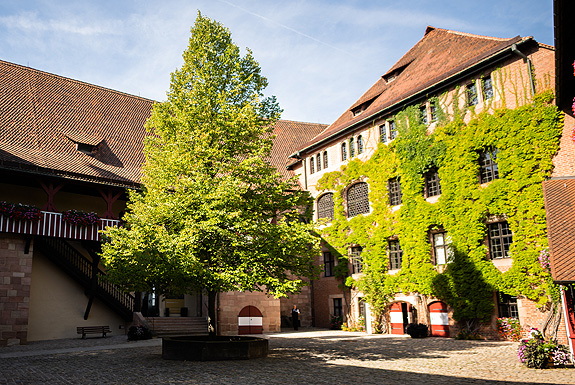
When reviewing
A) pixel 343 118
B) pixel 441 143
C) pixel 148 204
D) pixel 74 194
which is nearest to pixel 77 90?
pixel 74 194

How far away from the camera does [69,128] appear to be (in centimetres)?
2556

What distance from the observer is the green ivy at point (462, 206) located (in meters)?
18.0

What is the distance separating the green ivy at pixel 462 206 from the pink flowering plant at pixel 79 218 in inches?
499

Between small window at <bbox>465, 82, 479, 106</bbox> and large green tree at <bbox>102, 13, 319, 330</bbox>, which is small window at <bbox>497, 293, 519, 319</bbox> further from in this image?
large green tree at <bbox>102, 13, 319, 330</bbox>

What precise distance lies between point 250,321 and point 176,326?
371 centimetres

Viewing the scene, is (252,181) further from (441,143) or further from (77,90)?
(77,90)

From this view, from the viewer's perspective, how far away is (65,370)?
11.6 metres

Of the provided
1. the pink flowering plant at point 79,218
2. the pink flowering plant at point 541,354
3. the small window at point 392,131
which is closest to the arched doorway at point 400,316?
the small window at point 392,131

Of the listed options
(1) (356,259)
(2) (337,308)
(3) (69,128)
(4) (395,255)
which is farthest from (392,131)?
(3) (69,128)

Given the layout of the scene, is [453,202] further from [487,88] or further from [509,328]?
[509,328]

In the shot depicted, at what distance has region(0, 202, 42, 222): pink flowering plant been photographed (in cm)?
1942

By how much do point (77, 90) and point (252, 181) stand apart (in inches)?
754

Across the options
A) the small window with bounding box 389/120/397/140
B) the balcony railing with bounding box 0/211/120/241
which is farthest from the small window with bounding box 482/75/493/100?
the balcony railing with bounding box 0/211/120/241

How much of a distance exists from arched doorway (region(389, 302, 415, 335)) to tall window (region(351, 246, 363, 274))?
3301mm
